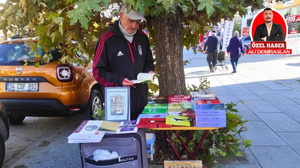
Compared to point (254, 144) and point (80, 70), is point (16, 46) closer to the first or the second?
point (80, 70)

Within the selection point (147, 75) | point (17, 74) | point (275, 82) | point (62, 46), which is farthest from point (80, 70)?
point (275, 82)

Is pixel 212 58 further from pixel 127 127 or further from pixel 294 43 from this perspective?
pixel 127 127

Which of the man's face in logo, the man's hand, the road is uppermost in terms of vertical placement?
the man's face in logo

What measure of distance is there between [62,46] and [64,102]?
953mm

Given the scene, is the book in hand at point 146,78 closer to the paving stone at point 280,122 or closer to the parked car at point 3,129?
the parked car at point 3,129

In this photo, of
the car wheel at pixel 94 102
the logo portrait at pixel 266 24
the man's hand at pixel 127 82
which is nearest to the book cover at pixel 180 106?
the man's hand at pixel 127 82

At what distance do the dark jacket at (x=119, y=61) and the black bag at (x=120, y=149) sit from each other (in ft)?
2.34

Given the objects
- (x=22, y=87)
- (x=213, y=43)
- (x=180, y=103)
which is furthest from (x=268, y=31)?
(x=213, y=43)

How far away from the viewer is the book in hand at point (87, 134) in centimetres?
224

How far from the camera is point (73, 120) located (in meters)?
5.98

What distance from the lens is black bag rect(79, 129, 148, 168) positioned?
94.2 inches

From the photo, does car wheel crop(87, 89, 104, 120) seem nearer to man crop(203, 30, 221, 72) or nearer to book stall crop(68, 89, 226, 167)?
book stall crop(68, 89, 226, 167)

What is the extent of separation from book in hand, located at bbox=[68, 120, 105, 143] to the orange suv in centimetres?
208
